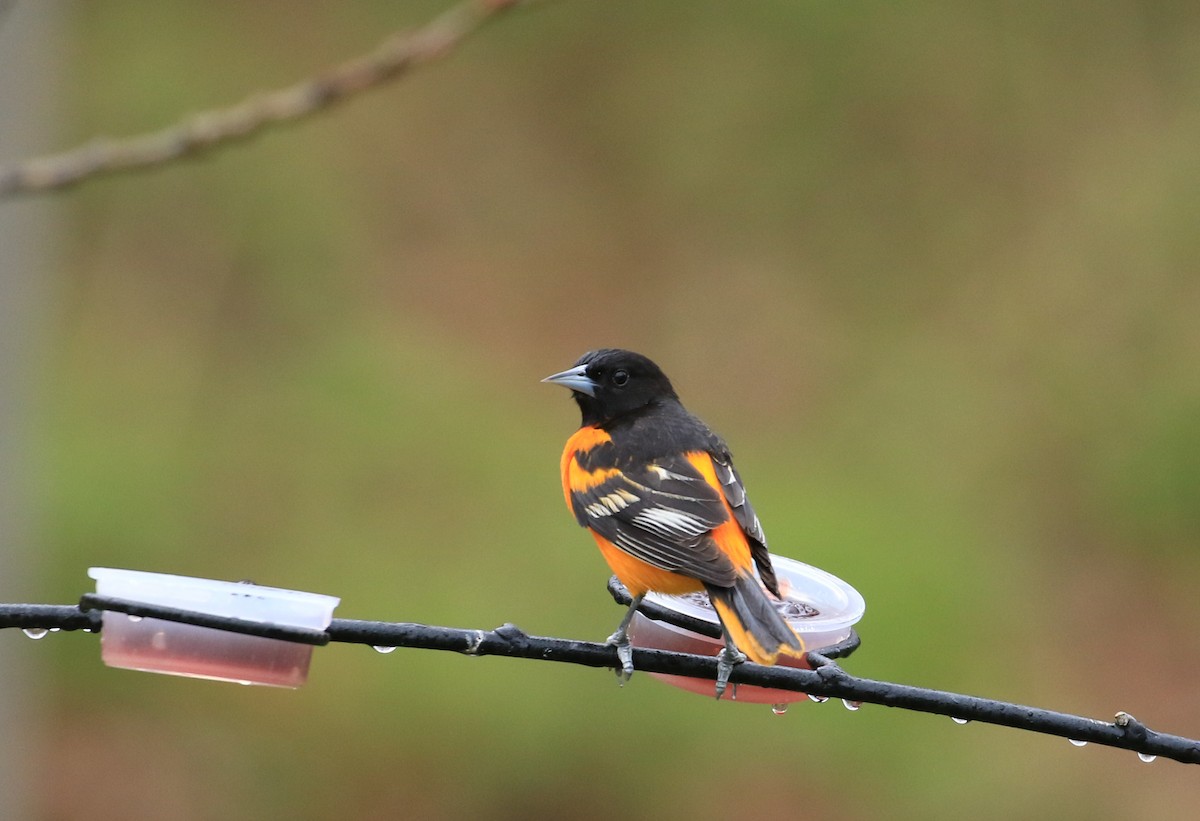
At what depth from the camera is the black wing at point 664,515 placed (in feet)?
11.8

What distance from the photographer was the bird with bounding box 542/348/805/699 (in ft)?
10.8

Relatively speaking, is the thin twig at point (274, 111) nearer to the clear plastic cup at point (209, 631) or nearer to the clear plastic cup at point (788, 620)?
the clear plastic cup at point (209, 631)

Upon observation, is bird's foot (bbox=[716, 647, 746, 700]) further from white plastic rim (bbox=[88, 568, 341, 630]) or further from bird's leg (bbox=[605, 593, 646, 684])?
white plastic rim (bbox=[88, 568, 341, 630])

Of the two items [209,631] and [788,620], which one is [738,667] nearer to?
[788,620]

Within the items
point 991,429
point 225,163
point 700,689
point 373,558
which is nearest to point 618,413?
point 700,689

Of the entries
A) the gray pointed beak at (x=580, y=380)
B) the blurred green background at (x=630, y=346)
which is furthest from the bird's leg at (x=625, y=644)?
the blurred green background at (x=630, y=346)

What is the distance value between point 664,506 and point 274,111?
1.57 meters

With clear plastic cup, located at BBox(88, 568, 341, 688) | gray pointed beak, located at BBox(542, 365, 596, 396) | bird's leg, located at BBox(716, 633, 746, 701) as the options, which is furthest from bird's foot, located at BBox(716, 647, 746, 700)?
gray pointed beak, located at BBox(542, 365, 596, 396)

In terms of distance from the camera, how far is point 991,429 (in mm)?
10883

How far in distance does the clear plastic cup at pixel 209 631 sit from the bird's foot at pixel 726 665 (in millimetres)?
807

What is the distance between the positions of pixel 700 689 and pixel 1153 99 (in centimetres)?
1086

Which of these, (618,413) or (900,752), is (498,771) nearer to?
(900,752)

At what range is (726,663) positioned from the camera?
2.99 meters

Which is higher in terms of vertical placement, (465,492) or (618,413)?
(465,492)
